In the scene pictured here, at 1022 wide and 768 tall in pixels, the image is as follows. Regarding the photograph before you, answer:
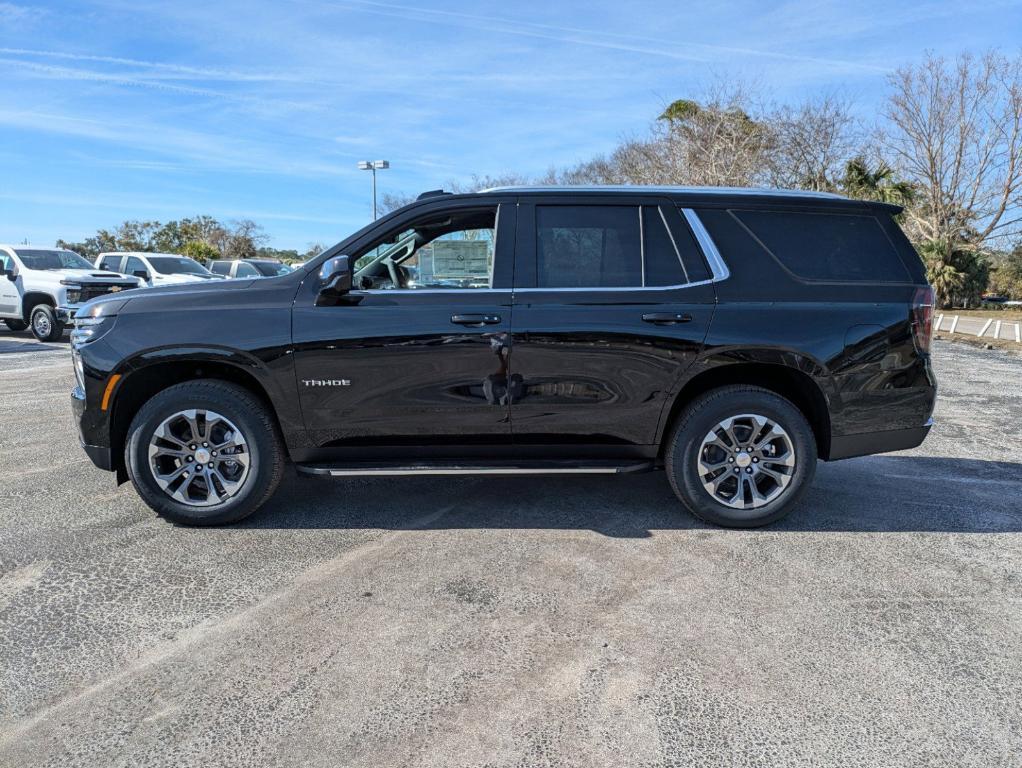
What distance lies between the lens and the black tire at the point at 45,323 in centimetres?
1488

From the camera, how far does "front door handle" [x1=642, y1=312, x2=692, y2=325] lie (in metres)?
3.94

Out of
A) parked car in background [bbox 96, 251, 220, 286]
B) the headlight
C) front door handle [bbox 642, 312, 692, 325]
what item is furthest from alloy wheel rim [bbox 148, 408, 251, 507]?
parked car in background [bbox 96, 251, 220, 286]

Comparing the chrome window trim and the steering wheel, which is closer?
the chrome window trim

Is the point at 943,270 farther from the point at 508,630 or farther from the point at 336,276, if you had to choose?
the point at 508,630

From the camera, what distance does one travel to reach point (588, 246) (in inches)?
159

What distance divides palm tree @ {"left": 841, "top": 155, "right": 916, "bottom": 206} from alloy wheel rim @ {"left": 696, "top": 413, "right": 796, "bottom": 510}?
28.4 meters

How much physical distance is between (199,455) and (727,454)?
301cm

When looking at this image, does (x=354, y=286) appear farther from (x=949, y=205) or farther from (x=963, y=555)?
(x=949, y=205)

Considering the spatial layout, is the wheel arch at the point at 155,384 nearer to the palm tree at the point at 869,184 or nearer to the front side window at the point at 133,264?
the front side window at the point at 133,264

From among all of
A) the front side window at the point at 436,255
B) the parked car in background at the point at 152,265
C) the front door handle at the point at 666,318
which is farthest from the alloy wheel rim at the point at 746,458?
the parked car in background at the point at 152,265

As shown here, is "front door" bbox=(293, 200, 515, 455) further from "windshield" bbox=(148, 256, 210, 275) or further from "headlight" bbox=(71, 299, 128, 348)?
"windshield" bbox=(148, 256, 210, 275)

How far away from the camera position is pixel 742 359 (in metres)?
4.00

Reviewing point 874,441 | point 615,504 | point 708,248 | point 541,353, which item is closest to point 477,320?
point 541,353

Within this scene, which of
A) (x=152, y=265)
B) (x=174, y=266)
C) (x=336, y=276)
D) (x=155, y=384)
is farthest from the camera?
(x=174, y=266)
